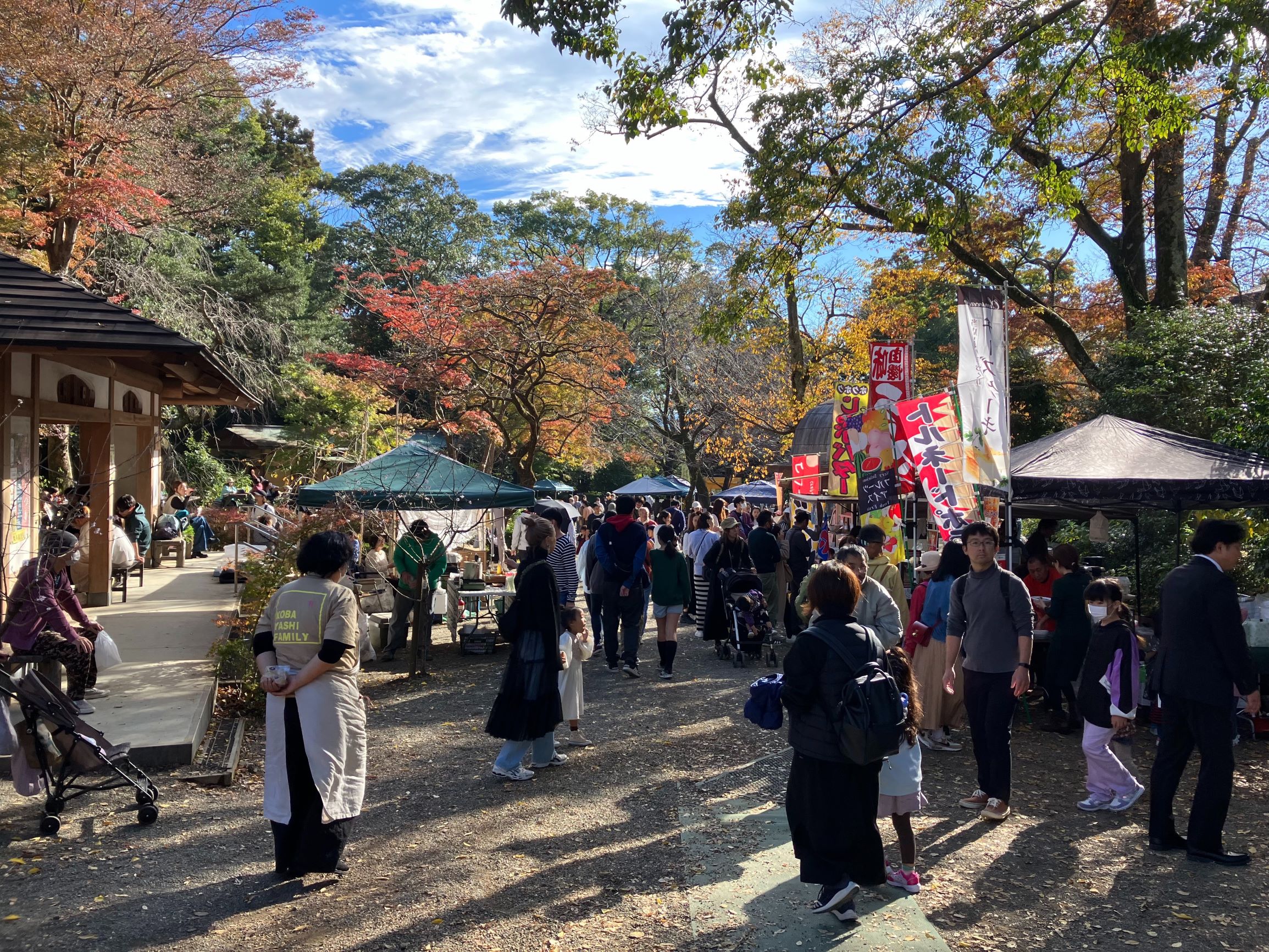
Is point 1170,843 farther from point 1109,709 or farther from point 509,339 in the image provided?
point 509,339

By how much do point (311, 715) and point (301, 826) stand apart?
1.90 feet

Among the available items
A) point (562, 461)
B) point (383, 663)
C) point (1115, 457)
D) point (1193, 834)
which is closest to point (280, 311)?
point (562, 461)

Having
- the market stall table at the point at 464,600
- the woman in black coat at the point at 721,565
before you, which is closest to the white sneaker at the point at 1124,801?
the woman in black coat at the point at 721,565

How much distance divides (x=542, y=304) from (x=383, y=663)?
26.1 ft

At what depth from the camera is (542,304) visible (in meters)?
16.2

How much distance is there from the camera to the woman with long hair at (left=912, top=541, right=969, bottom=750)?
263 inches

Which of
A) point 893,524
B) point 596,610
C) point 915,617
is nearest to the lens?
point 915,617

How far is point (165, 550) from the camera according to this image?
17484 mm

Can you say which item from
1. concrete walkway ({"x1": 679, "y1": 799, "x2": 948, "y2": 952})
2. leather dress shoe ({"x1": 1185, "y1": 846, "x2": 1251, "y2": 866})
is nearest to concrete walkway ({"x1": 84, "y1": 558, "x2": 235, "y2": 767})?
concrete walkway ({"x1": 679, "y1": 799, "x2": 948, "y2": 952})

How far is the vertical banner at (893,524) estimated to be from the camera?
912 cm

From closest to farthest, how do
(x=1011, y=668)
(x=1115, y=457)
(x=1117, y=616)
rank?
(x=1011, y=668) → (x=1117, y=616) → (x=1115, y=457)

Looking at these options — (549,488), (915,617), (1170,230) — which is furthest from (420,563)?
(549,488)

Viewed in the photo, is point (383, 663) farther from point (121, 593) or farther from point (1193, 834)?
point (1193, 834)

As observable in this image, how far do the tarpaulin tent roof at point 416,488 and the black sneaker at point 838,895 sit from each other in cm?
719
